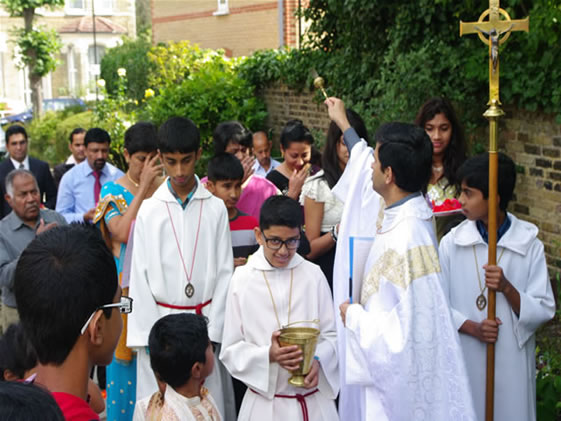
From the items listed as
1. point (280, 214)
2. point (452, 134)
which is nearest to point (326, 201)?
point (452, 134)

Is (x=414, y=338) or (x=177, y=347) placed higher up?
(x=414, y=338)

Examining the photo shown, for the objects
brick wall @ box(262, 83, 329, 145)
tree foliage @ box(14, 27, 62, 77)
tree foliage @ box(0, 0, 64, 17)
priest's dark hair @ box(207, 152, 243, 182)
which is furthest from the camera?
tree foliage @ box(14, 27, 62, 77)

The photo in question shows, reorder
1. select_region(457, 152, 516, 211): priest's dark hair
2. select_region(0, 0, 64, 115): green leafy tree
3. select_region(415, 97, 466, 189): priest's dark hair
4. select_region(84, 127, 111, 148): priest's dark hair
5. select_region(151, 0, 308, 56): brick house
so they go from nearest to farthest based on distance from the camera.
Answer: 1. select_region(457, 152, 516, 211): priest's dark hair
2. select_region(415, 97, 466, 189): priest's dark hair
3. select_region(84, 127, 111, 148): priest's dark hair
4. select_region(151, 0, 308, 56): brick house
5. select_region(0, 0, 64, 115): green leafy tree

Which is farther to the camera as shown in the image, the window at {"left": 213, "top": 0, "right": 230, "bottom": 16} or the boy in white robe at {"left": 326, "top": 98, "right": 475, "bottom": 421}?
the window at {"left": 213, "top": 0, "right": 230, "bottom": 16}

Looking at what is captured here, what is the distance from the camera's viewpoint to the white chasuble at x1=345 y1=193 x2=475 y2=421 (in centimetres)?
353

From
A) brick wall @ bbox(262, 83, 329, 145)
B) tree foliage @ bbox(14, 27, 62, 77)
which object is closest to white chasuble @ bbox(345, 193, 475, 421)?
brick wall @ bbox(262, 83, 329, 145)

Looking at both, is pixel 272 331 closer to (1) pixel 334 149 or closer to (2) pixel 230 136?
(1) pixel 334 149

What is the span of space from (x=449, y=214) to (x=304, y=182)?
124 centimetres

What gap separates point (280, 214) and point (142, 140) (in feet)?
5.37

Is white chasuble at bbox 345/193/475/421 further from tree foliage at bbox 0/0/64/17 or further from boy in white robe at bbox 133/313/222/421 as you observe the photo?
tree foliage at bbox 0/0/64/17

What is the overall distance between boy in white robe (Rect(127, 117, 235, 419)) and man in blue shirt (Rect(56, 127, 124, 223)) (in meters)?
2.62

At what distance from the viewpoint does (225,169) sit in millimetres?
5359

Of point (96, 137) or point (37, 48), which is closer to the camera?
point (96, 137)

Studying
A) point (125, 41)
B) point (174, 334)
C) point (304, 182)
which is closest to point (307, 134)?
point (304, 182)
